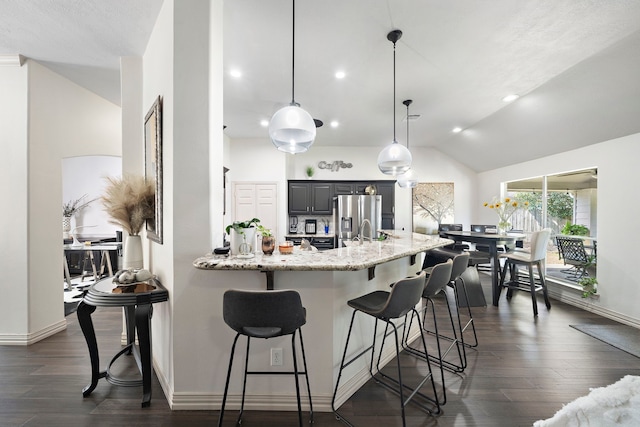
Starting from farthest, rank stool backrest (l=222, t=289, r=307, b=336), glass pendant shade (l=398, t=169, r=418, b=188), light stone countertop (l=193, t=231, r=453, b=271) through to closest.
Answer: glass pendant shade (l=398, t=169, r=418, b=188) → light stone countertop (l=193, t=231, r=453, b=271) → stool backrest (l=222, t=289, r=307, b=336)

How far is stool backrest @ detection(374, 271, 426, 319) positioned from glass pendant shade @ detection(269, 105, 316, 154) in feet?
3.91

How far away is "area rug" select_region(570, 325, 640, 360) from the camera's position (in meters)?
2.69

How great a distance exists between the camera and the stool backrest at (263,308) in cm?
141

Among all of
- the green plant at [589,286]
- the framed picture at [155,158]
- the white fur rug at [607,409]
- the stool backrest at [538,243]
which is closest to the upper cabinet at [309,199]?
the stool backrest at [538,243]

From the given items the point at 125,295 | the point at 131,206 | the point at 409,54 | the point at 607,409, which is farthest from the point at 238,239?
the point at 409,54

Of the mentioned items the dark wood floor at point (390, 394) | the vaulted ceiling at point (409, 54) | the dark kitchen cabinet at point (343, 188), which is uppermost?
the vaulted ceiling at point (409, 54)

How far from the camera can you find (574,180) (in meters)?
4.27

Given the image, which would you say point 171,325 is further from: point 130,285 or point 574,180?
point 574,180

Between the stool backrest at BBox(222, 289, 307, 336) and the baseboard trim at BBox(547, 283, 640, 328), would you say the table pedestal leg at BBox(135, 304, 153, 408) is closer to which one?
the stool backrest at BBox(222, 289, 307, 336)

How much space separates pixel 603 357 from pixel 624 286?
Answer: 4.67ft

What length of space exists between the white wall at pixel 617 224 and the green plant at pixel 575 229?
0.41 metres

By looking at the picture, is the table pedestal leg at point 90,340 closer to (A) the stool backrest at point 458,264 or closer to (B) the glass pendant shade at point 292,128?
(B) the glass pendant shade at point 292,128

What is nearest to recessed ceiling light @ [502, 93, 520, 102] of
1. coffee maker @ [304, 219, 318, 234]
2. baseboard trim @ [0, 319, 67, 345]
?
coffee maker @ [304, 219, 318, 234]

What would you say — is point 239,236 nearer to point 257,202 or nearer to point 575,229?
point 257,202
